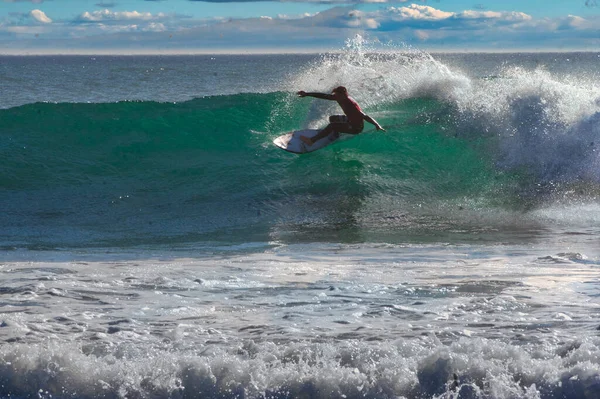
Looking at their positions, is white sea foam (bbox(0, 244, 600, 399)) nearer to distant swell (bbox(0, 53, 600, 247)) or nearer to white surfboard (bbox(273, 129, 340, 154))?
distant swell (bbox(0, 53, 600, 247))

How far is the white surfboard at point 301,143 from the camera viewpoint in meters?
13.0

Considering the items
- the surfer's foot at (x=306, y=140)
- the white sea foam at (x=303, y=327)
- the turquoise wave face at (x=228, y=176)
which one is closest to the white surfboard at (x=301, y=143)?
the surfer's foot at (x=306, y=140)

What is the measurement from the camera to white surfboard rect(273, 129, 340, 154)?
13.0 metres

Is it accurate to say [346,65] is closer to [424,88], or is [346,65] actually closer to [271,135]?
[424,88]

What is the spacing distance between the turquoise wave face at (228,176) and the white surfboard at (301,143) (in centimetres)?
28

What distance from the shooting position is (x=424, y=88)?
643 inches

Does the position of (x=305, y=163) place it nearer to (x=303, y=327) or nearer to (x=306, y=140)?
(x=306, y=140)

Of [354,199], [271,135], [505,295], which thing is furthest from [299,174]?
[505,295]

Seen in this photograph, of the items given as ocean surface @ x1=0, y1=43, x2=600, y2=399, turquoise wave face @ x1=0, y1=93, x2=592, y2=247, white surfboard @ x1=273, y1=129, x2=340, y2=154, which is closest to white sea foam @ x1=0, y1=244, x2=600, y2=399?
ocean surface @ x1=0, y1=43, x2=600, y2=399

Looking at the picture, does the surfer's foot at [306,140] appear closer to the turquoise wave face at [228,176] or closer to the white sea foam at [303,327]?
the turquoise wave face at [228,176]

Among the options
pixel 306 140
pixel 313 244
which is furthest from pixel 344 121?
pixel 313 244

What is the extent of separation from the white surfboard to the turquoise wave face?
277 mm

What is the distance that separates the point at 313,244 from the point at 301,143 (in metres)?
4.42

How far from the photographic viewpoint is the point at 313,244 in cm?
891
